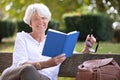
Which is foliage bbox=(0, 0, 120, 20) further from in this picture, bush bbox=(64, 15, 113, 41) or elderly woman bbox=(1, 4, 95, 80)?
elderly woman bbox=(1, 4, 95, 80)

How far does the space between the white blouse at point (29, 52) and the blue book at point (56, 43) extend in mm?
321

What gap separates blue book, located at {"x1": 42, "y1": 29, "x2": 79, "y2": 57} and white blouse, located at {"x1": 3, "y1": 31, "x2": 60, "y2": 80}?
32 centimetres

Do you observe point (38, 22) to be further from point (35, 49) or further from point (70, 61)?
point (70, 61)

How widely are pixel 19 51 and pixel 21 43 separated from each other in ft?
0.30

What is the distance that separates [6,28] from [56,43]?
10.6 metres

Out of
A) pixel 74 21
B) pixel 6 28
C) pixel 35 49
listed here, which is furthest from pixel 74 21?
pixel 35 49

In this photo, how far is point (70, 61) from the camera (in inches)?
201

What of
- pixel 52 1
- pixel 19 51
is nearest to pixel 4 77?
pixel 19 51

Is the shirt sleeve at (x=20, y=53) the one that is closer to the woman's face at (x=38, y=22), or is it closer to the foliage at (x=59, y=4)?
the woman's face at (x=38, y=22)

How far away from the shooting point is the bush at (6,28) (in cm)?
1474

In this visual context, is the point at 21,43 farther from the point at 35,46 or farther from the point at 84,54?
the point at 84,54

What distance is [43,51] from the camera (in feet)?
14.3

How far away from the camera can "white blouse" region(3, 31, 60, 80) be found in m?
4.59

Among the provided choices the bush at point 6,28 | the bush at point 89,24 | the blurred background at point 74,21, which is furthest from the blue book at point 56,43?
the bush at point 6,28
